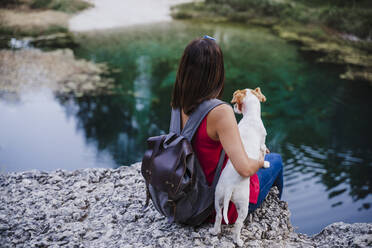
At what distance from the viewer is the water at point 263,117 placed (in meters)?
4.59

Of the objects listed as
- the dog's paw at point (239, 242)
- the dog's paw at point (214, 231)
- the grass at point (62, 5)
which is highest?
the grass at point (62, 5)

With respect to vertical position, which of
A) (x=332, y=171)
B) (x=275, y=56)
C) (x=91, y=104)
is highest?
(x=275, y=56)

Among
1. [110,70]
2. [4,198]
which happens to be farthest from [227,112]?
[110,70]

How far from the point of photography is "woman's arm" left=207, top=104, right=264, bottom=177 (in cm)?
159

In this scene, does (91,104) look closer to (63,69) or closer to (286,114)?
(63,69)

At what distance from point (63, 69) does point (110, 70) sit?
1004mm

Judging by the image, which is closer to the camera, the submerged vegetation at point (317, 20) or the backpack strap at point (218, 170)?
the backpack strap at point (218, 170)

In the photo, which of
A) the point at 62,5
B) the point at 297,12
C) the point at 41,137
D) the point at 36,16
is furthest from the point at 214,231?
the point at 297,12

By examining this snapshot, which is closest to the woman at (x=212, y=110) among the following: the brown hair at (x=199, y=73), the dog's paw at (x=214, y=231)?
the brown hair at (x=199, y=73)

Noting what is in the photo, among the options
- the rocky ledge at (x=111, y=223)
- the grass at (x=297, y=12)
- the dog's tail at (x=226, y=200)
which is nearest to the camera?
the dog's tail at (x=226, y=200)

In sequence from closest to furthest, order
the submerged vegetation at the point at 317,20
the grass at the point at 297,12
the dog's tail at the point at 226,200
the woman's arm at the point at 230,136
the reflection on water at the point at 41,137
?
the woman's arm at the point at 230,136 < the dog's tail at the point at 226,200 < the reflection on water at the point at 41,137 < the submerged vegetation at the point at 317,20 < the grass at the point at 297,12

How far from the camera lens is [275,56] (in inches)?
359

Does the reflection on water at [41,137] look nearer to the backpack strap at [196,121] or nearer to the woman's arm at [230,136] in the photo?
the backpack strap at [196,121]

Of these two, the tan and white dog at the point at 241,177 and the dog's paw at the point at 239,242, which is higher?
the tan and white dog at the point at 241,177
